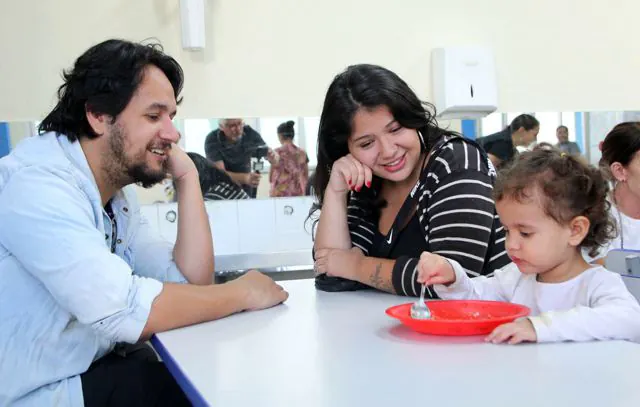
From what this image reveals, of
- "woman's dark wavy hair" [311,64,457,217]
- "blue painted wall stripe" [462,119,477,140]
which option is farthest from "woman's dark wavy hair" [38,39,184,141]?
"blue painted wall stripe" [462,119,477,140]

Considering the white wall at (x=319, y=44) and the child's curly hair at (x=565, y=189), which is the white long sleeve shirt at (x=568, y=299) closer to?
the child's curly hair at (x=565, y=189)

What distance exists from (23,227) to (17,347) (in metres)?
0.25

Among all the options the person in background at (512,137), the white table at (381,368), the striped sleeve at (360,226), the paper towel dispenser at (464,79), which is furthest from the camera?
the person in background at (512,137)

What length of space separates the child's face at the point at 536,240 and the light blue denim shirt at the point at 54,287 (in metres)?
0.77

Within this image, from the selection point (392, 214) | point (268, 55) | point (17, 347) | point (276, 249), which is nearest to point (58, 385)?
point (17, 347)

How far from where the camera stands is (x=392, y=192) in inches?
80.7

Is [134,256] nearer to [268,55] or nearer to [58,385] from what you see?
[58,385]

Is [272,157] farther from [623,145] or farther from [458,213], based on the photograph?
[458,213]

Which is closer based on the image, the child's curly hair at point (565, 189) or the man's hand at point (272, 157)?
the child's curly hair at point (565, 189)

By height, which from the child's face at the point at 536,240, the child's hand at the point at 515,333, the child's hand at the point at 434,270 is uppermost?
the child's face at the point at 536,240

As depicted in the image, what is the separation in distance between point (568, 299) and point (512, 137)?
2.69 meters

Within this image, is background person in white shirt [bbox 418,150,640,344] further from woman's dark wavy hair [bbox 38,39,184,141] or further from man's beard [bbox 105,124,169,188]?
woman's dark wavy hair [bbox 38,39,184,141]

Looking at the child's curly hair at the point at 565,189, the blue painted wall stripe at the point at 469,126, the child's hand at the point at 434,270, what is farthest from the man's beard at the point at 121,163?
the blue painted wall stripe at the point at 469,126

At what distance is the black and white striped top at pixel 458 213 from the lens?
1.66 meters
